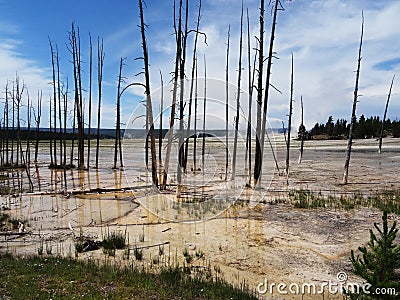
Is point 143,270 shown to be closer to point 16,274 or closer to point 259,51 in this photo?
point 16,274

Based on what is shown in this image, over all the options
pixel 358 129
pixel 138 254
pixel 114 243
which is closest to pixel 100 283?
pixel 138 254

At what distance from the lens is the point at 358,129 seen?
67938 millimetres

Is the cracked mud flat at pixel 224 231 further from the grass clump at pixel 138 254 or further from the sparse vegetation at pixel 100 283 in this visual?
the sparse vegetation at pixel 100 283

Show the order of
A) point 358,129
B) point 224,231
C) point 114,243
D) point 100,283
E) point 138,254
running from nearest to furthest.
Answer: point 100,283 < point 138,254 < point 114,243 < point 224,231 < point 358,129

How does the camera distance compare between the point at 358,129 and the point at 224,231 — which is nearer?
the point at 224,231

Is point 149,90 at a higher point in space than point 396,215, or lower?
higher

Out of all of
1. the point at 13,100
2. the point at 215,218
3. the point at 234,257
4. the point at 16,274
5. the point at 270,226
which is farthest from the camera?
the point at 13,100

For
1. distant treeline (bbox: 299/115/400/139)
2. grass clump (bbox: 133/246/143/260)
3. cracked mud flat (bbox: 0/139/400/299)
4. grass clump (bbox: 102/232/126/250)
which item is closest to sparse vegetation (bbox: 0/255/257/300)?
grass clump (bbox: 133/246/143/260)

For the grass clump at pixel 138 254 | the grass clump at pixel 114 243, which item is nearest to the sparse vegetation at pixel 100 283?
the grass clump at pixel 138 254

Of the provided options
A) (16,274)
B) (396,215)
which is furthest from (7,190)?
(396,215)

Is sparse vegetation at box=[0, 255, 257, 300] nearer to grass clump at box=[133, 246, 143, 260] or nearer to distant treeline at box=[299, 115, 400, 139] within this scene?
grass clump at box=[133, 246, 143, 260]

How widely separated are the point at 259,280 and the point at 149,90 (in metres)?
13.0

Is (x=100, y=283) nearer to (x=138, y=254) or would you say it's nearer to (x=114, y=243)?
(x=138, y=254)

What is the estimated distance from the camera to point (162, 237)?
349 inches
